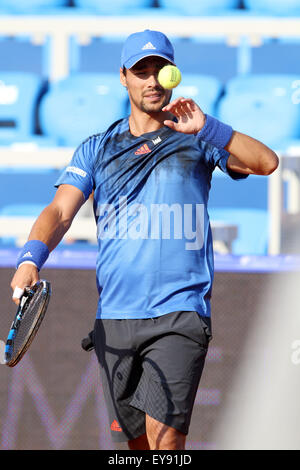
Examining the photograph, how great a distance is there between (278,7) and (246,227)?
2.10 m

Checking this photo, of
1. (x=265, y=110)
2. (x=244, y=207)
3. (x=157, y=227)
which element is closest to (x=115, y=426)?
(x=157, y=227)

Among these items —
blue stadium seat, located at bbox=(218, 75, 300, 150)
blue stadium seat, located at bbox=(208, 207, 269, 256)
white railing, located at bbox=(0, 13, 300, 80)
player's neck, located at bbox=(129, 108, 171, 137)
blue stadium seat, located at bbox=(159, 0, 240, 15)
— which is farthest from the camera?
blue stadium seat, located at bbox=(159, 0, 240, 15)

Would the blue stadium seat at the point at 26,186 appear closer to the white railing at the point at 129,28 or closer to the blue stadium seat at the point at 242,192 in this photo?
the white railing at the point at 129,28

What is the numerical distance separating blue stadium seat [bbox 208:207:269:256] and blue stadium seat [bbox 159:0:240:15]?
6.64 ft

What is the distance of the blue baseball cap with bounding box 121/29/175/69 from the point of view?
3.35m

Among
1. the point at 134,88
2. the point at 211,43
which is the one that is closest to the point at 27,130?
the point at 211,43

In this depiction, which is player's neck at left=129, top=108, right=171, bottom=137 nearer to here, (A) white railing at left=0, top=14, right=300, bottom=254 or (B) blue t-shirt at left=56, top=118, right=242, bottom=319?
(B) blue t-shirt at left=56, top=118, right=242, bottom=319

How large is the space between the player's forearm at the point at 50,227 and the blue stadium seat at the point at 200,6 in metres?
4.11

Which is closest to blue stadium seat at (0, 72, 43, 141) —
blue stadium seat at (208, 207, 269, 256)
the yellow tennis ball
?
blue stadium seat at (208, 207, 269, 256)

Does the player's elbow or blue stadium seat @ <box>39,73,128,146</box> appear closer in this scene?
the player's elbow

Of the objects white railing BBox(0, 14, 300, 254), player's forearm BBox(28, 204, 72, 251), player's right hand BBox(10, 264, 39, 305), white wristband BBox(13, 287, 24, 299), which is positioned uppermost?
white railing BBox(0, 14, 300, 254)

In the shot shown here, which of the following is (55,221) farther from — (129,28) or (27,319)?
(129,28)

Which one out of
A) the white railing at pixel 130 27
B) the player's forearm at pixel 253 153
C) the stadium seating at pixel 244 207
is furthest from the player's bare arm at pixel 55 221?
the white railing at pixel 130 27
